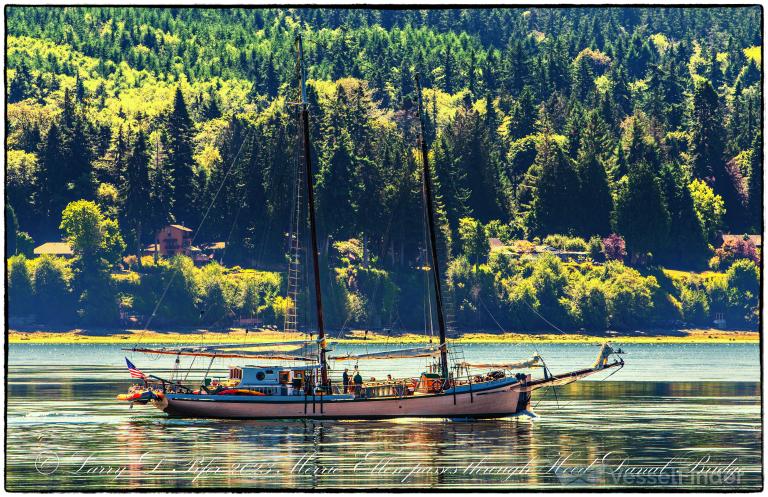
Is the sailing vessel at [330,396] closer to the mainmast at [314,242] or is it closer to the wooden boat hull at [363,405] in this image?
the wooden boat hull at [363,405]

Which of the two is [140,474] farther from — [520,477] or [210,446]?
[520,477]

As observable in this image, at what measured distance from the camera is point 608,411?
110m

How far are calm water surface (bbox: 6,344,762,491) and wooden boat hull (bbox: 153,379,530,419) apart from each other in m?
0.88

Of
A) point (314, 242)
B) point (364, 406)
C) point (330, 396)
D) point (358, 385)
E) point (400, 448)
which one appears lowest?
point (400, 448)

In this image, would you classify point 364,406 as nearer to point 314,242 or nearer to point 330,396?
point 330,396

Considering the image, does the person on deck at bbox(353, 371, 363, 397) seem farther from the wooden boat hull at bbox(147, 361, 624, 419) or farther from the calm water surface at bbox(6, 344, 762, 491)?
the calm water surface at bbox(6, 344, 762, 491)

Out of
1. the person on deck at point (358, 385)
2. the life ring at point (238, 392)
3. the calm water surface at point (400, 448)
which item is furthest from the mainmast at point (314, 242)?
the life ring at point (238, 392)

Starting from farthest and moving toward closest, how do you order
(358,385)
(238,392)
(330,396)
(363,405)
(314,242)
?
(314,242), (358,385), (238,392), (363,405), (330,396)

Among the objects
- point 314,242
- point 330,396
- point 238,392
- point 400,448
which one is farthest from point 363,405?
point 400,448

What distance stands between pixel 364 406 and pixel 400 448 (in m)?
15.4

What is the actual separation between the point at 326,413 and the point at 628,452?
22.5m

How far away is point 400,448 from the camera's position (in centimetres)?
8644

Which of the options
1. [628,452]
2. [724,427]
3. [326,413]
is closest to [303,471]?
[628,452]

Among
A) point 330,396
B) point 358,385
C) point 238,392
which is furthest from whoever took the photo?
point 358,385
